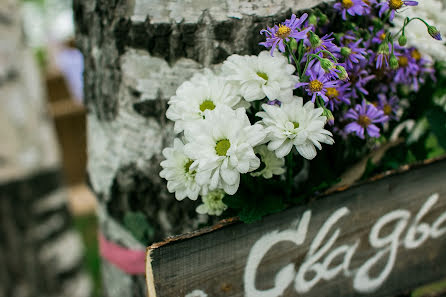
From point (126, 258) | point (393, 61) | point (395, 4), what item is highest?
point (395, 4)

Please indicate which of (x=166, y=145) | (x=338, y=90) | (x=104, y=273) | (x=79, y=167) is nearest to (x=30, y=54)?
(x=104, y=273)

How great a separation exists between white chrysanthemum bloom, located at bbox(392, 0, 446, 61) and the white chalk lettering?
1.24ft

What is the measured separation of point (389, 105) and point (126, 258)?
2.77 feet

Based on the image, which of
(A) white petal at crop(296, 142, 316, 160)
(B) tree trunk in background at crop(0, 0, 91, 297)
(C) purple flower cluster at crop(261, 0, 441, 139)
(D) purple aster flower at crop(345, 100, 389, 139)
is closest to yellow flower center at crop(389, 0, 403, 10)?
(C) purple flower cluster at crop(261, 0, 441, 139)

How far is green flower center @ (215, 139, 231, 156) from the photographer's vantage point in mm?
733

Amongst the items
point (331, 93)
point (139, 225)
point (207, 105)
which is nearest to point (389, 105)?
point (331, 93)

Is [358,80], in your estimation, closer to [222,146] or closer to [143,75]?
[222,146]

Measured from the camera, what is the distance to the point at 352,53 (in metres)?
0.86

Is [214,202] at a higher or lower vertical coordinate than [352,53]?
lower

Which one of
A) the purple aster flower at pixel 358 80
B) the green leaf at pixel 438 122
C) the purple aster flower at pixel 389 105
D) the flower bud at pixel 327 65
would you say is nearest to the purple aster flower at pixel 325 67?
the flower bud at pixel 327 65

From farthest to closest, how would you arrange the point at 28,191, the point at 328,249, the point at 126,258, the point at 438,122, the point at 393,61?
the point at 28,191
the point at 126,258
the point at 438,122
the point at 328,249
the point at 393,61

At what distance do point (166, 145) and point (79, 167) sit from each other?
4643 mm

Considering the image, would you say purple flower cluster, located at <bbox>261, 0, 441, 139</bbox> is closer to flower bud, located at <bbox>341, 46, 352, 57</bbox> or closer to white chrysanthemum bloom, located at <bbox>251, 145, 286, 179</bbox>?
flower bud, located at <bbox>341, 46, 352, 57</bbox>

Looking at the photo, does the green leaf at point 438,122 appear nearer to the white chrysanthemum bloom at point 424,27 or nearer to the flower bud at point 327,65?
the white chrysanthemum bloom at point 424,27
